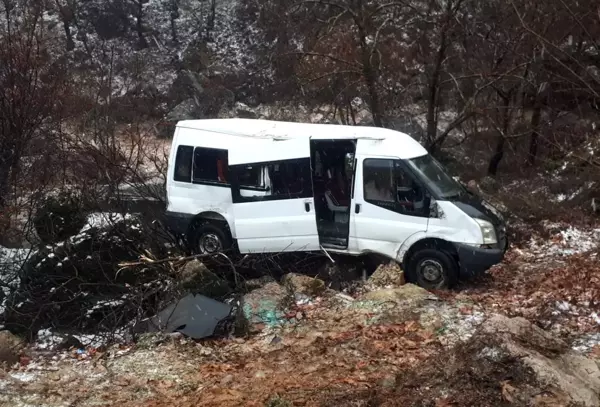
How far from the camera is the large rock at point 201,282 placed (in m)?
8.11

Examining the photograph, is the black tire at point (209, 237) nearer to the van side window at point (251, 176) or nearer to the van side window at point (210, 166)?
the van side window at point (210, 166)

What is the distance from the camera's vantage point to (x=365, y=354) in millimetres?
6145

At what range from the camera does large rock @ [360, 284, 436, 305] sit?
751 centimetres

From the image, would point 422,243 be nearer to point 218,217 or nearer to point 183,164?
point 218,217

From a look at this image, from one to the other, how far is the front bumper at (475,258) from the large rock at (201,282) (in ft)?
10.5

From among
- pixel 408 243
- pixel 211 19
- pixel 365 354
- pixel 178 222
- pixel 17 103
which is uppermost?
pixel 211 19

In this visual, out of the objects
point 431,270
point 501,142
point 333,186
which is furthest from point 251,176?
point 501,142

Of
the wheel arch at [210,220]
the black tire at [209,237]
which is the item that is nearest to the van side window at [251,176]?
the wheel arch at [210,220]

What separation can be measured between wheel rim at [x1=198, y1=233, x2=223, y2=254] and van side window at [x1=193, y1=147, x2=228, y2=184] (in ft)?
2.97

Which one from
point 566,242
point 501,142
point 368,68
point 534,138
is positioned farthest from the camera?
point 534,138

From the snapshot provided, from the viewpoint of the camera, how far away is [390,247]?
880 centimetres

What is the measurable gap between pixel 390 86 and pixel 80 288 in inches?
427

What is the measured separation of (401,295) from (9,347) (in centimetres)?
482

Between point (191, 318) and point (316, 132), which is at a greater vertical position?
point (316, 132)
